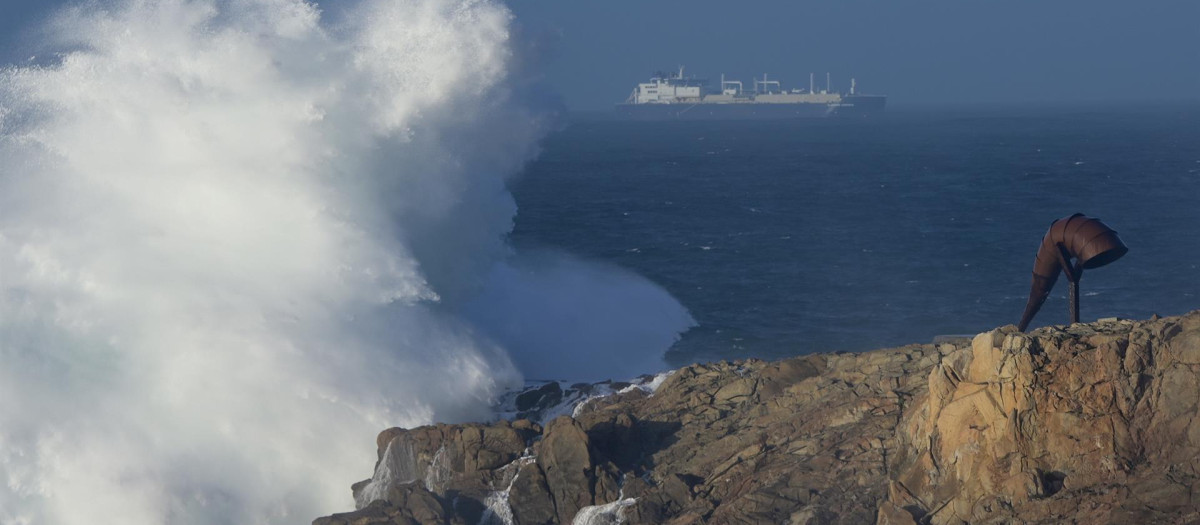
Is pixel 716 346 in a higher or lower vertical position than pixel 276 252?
lower

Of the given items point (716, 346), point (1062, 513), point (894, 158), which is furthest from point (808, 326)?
point (894, 158)

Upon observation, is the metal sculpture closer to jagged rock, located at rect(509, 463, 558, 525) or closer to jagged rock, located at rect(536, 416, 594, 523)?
jagged rock, located at rect(536, 416, 594, 523)

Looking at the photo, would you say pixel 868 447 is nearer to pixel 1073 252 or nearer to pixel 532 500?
pixel 532 500

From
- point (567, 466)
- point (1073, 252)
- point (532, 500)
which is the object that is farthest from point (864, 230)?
A: point (532, 500)

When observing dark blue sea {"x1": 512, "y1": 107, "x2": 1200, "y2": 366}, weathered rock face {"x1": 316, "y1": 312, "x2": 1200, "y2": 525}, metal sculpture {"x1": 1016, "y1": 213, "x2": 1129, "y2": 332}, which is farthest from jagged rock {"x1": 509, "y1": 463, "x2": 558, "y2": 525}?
dark blue sea {"x1": 512, "y1": 107, "x2": 1200, "y2": 366}

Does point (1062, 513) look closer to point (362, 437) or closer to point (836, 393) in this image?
point (836, 393)

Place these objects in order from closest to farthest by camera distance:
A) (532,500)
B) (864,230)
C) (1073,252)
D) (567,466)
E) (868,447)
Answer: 1. (868,447)
2. (532,500)
3. (567,466)
4. (1073,252)
5. (864,230)
